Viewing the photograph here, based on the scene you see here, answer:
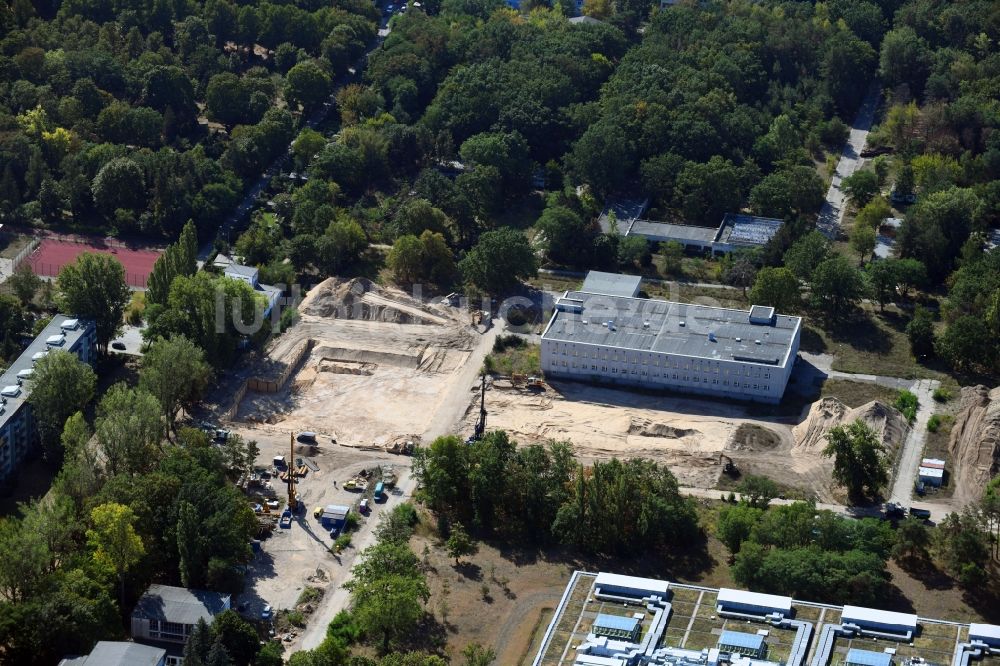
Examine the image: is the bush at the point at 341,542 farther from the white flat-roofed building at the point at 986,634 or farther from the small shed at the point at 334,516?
Result: the white flat-roofed building at the point at 986,634

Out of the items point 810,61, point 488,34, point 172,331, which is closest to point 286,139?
point 488,34

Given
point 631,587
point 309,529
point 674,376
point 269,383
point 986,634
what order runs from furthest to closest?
1. point 269,383
2. point 674,376
3. point 309,529
4. point 631,587
5. point 986,634

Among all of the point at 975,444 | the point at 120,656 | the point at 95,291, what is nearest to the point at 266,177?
the point at 95,291

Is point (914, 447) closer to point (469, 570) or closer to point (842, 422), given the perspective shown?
point (842, 422)

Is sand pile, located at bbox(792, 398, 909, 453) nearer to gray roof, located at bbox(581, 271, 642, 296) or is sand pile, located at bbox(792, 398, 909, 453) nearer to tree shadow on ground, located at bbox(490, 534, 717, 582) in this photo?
tree shadow on ground, located at bbox(490, 534, 717, 582)

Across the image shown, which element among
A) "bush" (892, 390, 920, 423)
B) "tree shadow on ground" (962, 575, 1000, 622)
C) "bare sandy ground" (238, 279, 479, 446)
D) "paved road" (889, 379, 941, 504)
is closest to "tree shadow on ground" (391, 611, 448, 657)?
"bare sandy ground" (238, 279, 479, 446)
